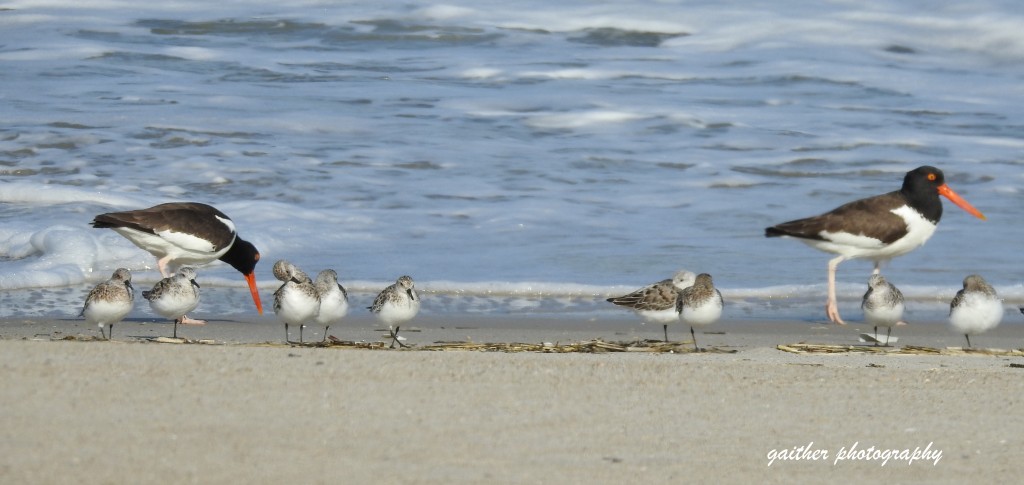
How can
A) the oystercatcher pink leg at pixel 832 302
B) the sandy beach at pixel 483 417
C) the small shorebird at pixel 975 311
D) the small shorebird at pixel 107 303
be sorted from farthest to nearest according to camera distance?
the oystercatcher pink leg at pixel 832 302 < the small shorebird at pixel 975 311 < the small shorebird at pixel 107 303 < the sandy beach at pixel 483 417

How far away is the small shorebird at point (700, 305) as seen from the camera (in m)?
7.38

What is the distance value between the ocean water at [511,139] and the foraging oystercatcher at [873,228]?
29 centimetres

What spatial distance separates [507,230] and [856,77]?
10.3m

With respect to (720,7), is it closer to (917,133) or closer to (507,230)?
(917,133)

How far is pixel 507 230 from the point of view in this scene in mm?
11477

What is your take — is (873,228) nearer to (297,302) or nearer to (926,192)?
(926,192)

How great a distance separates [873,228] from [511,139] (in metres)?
6.22

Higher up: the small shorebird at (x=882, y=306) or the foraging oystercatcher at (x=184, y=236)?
the foraging oystercatcher at (x=184, y=236)

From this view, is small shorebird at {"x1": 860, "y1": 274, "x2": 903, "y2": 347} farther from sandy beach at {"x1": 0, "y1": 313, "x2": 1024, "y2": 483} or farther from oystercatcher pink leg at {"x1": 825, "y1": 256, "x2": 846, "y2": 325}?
sandy beach at {"x1": 0, "y1": 313, "x2": 1024, "y2": 483}

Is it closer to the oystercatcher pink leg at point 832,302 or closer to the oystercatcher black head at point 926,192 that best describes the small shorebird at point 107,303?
the oystercatcher pink leg at point 832,302

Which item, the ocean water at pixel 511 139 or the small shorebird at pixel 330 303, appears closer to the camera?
the small shorebird at pixel 330 303

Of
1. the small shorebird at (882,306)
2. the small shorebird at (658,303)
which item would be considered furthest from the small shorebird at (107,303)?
the small shorebird at (882,306)

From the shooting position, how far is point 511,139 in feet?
51.5

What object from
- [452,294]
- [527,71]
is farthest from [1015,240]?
[527,71]
